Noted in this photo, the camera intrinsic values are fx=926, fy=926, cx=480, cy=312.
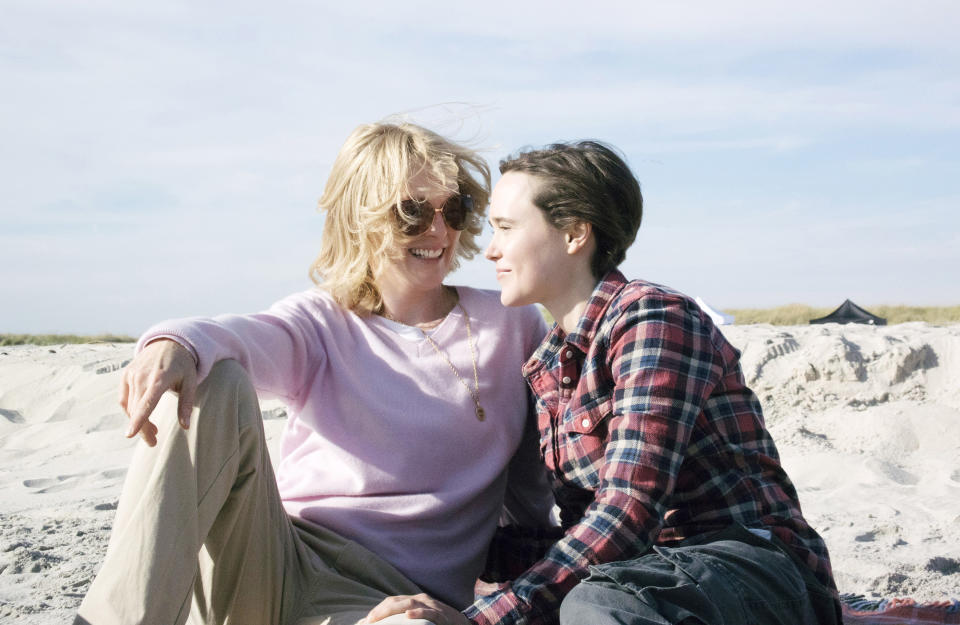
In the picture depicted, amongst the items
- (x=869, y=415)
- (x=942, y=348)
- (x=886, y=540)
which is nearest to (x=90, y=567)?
(x=886, y=540)

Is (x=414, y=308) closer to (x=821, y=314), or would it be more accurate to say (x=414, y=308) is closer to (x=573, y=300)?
(x=573, y=300)

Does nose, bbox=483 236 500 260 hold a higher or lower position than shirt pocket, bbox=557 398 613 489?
higher

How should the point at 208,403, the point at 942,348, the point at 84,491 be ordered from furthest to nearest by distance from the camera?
1. the point at 942,348
2. the point at 84,491
3. the point at 208,403

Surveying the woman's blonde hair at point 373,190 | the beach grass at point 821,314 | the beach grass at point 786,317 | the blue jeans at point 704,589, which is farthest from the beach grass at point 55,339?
the blue jeans at point 704,589

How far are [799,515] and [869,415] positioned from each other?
A: 4.46 meters

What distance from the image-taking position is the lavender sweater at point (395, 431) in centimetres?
302

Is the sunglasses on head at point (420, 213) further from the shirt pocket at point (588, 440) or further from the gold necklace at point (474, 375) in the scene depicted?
the shirt pocket at point (588, 440)

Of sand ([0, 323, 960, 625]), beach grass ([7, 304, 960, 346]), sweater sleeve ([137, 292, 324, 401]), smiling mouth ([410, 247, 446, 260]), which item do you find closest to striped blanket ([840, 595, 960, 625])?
sand ([0, 323, 960, 625])

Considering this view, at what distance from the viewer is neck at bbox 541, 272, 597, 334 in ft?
9.53

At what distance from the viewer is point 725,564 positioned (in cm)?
224

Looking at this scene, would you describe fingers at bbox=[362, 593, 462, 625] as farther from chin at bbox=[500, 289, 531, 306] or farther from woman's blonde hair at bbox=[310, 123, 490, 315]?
woman's blonde hair at bbox=[310, 123, 490, 315]

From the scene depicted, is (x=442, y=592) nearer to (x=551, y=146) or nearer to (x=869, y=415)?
(x=551, y=146)

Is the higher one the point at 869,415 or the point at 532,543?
the point at 532,543

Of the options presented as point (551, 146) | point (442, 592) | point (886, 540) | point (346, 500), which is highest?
point (551, 146)
